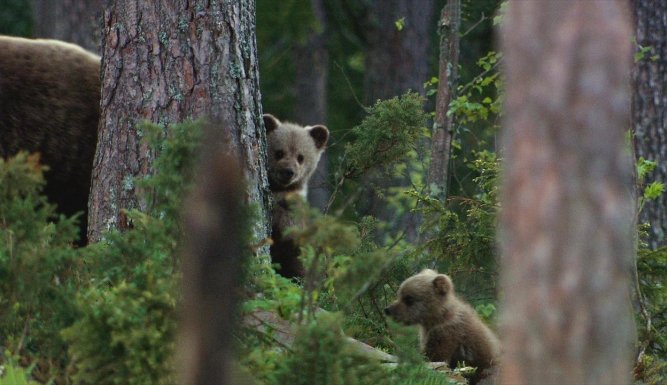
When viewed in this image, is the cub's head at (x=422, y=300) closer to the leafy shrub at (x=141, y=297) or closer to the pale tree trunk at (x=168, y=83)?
the pale tree trunk at (x=168, y=83)

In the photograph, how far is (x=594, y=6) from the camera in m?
3.17

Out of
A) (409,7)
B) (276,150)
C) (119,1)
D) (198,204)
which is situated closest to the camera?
(198,204)

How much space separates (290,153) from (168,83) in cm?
272

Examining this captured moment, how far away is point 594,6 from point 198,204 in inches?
50.1

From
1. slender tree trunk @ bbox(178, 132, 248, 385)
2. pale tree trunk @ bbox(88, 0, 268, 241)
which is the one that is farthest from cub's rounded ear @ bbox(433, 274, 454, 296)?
slender tree trunk @ bbox(178, 132, 248, 385)

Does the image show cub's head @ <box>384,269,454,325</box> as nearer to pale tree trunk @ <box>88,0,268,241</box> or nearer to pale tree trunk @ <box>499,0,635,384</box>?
pale tree trunk @ <box>88,0,268,241</box>

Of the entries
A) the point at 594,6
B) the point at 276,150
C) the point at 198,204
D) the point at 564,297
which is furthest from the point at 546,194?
the point at 276,150

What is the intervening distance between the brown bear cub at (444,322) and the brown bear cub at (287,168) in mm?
1275

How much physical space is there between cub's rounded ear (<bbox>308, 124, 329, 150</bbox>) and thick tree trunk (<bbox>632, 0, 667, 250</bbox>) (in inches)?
105

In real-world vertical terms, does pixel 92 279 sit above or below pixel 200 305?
below

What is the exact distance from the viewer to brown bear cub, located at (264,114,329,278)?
834 centimetres

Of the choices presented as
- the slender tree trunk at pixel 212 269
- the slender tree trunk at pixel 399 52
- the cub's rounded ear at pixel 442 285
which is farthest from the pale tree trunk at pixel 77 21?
the slender tree trunk at pixel 212 269

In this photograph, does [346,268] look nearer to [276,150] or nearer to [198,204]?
[198,204]

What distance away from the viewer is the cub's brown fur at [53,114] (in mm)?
7961
